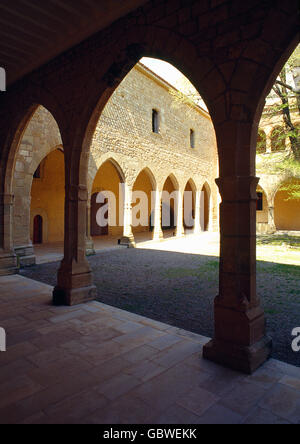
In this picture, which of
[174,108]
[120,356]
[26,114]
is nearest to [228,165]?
[120,356]

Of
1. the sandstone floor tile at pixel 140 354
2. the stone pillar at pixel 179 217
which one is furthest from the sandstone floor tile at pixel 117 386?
the stone pillar at pixel 179 217

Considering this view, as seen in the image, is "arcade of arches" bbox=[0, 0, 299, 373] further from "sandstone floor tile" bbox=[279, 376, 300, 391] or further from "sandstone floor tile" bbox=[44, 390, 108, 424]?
"sandstone floor tile" bbox=[44, 390, 108, 424]

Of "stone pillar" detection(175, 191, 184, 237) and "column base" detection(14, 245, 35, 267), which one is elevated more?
"stone pillar" detection(175, 191, 184, 237)

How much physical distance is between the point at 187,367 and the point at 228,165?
1801 mm

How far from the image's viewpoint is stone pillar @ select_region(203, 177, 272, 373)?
251 centimetres

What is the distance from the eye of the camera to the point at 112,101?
1082cm

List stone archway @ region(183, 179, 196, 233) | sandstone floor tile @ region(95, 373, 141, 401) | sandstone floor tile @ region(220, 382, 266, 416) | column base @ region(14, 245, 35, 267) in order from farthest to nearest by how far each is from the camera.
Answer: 1. stone archway @ region(183, 179, 196, 233)
2. column base @ region(14, 245, 35, 267)
3. sandstone floor tile @ region(95, 373, 141, 401)
4. sandstone floor tile @ region(220, 382, 266, 416)

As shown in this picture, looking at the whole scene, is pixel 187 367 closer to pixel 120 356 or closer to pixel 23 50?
pixel 120 356

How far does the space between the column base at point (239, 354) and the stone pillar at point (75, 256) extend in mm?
2205

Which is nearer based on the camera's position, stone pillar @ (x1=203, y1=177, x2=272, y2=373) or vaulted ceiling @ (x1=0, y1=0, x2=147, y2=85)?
stone pillar @ (x1=203, y1=177, x2=272, y2=373)

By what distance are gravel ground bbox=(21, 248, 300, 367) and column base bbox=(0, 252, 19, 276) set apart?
316mm

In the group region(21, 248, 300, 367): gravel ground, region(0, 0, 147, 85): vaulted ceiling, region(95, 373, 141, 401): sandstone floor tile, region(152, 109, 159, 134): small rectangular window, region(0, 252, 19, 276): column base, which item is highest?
region(152, 109, 159, 134): small rectangular window

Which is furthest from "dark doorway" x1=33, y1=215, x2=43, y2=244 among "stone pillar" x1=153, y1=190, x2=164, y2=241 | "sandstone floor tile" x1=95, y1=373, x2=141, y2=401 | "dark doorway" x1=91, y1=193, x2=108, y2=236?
"sandstone floor tile" x1=95, y1=373, x2=141, y2=401

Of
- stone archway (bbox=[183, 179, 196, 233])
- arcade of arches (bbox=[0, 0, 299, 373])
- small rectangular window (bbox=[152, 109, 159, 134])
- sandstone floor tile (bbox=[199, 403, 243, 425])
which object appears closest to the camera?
sandstone floor tile (bbox=[199, 403, 243, 425])
